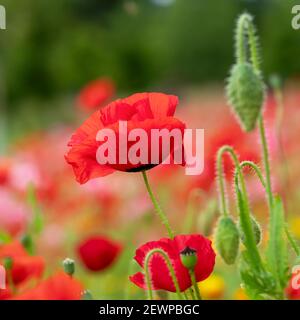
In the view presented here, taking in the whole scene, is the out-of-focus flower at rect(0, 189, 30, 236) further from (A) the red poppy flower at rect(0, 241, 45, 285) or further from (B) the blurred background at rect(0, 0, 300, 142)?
(B) the blurred background at rect(0, 0, 300, 142)

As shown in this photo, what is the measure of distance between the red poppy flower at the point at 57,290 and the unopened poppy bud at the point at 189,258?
Answer: 0.31ft

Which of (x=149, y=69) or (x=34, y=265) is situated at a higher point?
(x=149, y=69)

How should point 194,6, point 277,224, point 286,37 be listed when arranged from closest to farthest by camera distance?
point 277,224
point 286,37
point 194,6

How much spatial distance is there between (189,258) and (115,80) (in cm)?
738

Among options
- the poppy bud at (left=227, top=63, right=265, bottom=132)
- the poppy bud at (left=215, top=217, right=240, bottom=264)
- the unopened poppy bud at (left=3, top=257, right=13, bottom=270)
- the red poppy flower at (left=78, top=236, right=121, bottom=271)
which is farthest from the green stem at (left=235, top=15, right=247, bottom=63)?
the red poppy flower at (left=78, top=236, right=121, bottom=271)

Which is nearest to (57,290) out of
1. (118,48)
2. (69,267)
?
(69,267)

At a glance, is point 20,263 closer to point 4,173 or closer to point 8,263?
point 8,263

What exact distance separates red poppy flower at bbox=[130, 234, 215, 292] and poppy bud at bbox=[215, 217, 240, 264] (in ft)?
0.06

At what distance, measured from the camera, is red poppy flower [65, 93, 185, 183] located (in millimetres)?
630

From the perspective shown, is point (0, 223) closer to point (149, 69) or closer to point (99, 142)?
point (99, 142)

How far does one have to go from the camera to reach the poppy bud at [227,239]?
636 millimetres

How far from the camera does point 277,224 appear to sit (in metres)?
0.59

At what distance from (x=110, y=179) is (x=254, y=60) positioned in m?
1.57

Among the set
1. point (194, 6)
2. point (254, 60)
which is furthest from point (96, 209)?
point (194, 6)
